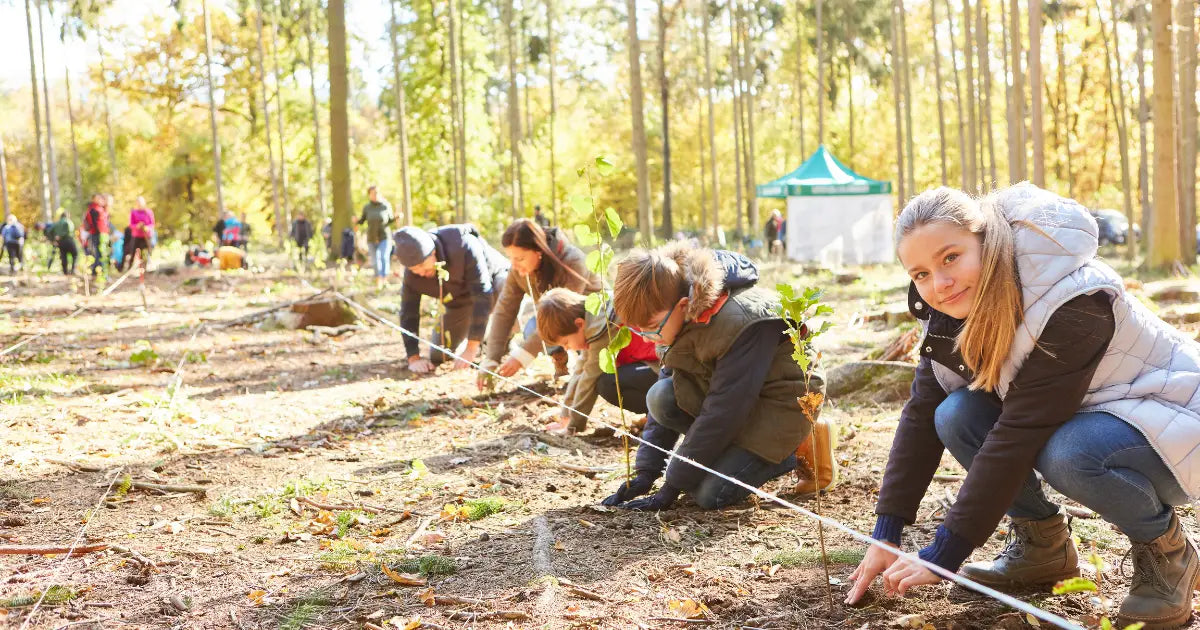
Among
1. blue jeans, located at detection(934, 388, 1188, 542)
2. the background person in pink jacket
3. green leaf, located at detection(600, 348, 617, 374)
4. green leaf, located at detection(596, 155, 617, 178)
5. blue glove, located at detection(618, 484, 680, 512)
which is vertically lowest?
blue glove, located at detection(618, 484, 680, 512)

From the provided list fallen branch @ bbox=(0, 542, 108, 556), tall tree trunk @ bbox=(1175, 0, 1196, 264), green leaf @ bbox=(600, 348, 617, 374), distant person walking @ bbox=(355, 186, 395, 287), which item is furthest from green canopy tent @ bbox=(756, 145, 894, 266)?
fallen branch @ bbox=(0, 542, 108, 556)

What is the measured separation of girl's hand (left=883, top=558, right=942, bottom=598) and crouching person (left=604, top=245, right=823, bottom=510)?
4.01 ft

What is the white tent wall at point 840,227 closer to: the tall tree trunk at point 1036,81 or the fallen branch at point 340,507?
the tall tree trunk at point 1036,81

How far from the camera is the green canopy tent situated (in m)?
21.2

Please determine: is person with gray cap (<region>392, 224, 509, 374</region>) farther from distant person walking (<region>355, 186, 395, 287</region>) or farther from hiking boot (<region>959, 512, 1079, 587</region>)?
distant person walking (<region>355, 186, 395, 287</region>)

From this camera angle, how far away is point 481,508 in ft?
12.6

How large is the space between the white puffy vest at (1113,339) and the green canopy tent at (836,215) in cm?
1895

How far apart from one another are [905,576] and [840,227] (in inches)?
777

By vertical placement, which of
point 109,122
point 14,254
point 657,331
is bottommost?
point 657,331

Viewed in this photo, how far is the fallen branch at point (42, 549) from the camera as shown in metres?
3.31

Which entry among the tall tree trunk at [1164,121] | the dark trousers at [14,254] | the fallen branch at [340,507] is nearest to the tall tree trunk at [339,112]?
the dark trousers at [14,254]

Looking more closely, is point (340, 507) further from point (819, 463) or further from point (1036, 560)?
point (1036, 560)

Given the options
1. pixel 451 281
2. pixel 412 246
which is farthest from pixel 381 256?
pixel 412 246

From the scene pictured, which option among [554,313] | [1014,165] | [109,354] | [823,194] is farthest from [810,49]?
[554,313]
